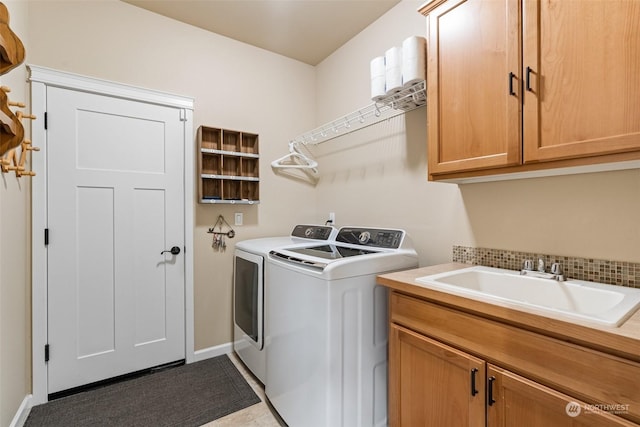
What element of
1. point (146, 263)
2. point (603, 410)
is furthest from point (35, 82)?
point (603, 410)

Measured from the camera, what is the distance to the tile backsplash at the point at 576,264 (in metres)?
1.18

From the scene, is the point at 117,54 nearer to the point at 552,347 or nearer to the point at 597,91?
the point at 597,91

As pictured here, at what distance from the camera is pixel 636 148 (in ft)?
→ 3.01

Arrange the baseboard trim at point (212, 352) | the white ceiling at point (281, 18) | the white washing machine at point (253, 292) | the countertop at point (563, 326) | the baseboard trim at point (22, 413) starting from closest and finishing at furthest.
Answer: the countertop at point (563, 326) → the baseboard trim at point (22, 413) → the white washing machine at point (253, 292) → the white ceiling at point (281, 18) → the baseboard trim at point (212, 352)

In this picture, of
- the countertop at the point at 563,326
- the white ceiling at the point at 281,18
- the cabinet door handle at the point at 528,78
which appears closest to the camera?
the countertop at the point at 563,326

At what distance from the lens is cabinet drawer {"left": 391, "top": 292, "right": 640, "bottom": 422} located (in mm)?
756

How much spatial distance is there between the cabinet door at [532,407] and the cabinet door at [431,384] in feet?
0.15

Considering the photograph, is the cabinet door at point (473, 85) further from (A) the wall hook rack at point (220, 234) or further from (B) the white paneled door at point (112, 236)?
(B) the white paneled door at point (112, 236)

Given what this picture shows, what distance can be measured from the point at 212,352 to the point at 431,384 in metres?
1.98

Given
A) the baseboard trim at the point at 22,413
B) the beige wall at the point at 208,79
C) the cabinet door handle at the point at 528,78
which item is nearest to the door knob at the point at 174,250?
the beige wall at the point at 208,79

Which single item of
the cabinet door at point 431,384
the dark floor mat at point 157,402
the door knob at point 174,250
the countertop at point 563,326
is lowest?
the dark floor mat at point 157,402

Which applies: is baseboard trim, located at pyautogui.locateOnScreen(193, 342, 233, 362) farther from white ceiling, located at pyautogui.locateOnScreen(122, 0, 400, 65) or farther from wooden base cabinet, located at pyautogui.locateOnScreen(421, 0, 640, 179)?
white ceiling, located at pyautogui.locateOnScreen(122, 0, 400, 65)

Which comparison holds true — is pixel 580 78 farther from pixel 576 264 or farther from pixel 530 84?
pixel 576 264

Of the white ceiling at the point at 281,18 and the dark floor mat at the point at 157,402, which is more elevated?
the white ceiling at the point at 281,18
